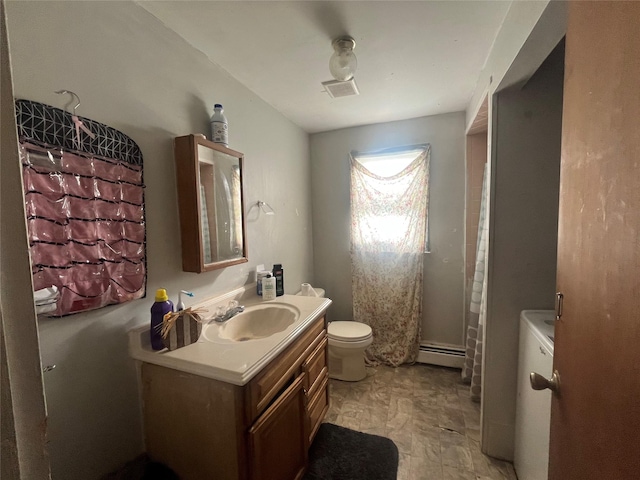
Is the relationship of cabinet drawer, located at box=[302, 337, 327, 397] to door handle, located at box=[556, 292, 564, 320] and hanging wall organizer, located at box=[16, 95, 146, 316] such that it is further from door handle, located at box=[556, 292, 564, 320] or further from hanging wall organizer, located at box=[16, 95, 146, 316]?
door handle, located at box=[556, 292, 564, 320]

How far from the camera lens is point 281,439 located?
3.82ft

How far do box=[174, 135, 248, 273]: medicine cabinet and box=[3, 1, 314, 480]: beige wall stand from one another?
61 millimetres

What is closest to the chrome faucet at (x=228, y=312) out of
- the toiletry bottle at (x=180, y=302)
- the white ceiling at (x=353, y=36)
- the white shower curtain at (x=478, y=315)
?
the toiletry bottle at (x=180, y=302)

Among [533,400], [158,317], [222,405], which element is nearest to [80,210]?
[158,317]

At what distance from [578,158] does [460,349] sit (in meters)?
2.24

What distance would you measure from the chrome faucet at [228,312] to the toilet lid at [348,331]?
964 millimetres

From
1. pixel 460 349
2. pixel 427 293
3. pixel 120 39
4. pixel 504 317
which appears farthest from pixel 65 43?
pixel 460 349

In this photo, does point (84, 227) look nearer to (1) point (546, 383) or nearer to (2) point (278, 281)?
(2) point (278, 281)

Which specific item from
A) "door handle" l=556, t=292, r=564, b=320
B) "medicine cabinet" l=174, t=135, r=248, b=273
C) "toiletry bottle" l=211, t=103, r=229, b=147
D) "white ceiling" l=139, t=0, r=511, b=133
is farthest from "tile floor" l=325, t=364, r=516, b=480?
Result: "white ceiling" l=139, t=0, r=511, b=133

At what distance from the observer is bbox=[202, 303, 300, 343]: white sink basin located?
1.43 metres

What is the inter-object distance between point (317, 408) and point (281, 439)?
0.50m

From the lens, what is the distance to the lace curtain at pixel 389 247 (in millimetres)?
2398

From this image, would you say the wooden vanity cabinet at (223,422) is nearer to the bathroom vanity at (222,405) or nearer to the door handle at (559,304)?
the bathroom vanity at (222,405)

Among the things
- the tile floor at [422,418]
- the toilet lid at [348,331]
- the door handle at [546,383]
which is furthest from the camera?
the toilet lid at [348,331]
